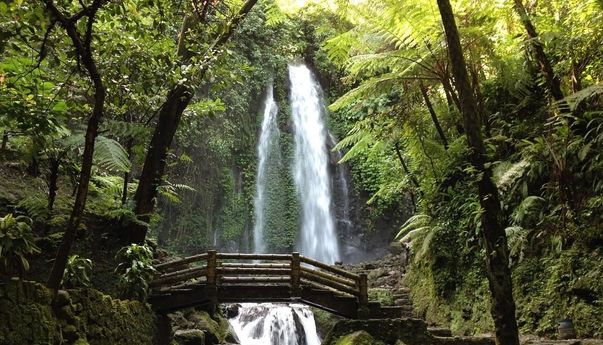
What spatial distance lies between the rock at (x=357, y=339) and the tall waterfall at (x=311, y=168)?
12325 mm

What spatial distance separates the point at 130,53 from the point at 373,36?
6.17 m

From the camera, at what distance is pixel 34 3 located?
3707 mm

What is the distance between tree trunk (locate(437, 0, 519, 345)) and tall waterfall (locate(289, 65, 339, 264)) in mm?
15271

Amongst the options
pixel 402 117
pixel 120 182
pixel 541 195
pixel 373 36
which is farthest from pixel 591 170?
pixel 120 182

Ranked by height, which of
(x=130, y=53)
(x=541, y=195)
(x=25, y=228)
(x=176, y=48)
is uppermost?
(x=176, y=48)

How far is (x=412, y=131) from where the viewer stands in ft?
29.0

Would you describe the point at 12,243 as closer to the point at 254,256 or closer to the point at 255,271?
the point at 255,271

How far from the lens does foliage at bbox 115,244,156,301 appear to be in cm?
697

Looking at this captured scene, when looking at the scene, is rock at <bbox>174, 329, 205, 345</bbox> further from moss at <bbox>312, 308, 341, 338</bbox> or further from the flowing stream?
the flowing stream

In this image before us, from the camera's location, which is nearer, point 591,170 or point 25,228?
point 25,228

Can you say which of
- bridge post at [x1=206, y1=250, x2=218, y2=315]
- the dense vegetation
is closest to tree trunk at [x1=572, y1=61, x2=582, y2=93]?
the dense vegetation

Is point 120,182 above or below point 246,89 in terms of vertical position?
below

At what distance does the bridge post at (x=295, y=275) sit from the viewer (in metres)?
8.79

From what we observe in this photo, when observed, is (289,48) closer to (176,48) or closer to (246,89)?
(246,89)
